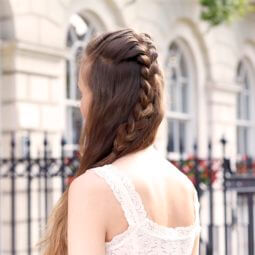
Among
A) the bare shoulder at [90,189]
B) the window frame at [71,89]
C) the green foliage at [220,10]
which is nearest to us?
the bare shoulder at [90,189]

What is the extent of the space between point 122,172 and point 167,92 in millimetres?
2714

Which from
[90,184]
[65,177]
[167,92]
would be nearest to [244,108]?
[65,177]

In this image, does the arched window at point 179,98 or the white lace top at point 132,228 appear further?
the arched window at point 179,98

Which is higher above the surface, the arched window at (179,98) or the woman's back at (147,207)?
the arched window at (179,98)

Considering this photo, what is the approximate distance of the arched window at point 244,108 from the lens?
13261 millimetres

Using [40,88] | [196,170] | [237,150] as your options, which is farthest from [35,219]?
[237,150]

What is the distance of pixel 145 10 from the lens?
1001cm

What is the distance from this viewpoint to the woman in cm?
189

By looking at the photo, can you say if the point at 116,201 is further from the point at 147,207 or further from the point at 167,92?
the point at 167,92

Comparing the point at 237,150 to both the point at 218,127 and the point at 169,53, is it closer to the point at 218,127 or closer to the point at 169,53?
the point at 218,127

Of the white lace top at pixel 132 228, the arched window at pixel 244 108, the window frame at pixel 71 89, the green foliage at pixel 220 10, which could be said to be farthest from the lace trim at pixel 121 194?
the arched window at pixel 244 108

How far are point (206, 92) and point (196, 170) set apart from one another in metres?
6.74

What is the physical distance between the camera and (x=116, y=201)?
190cm

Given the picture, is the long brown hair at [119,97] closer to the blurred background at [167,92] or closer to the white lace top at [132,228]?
the white lace top at [132,228]
